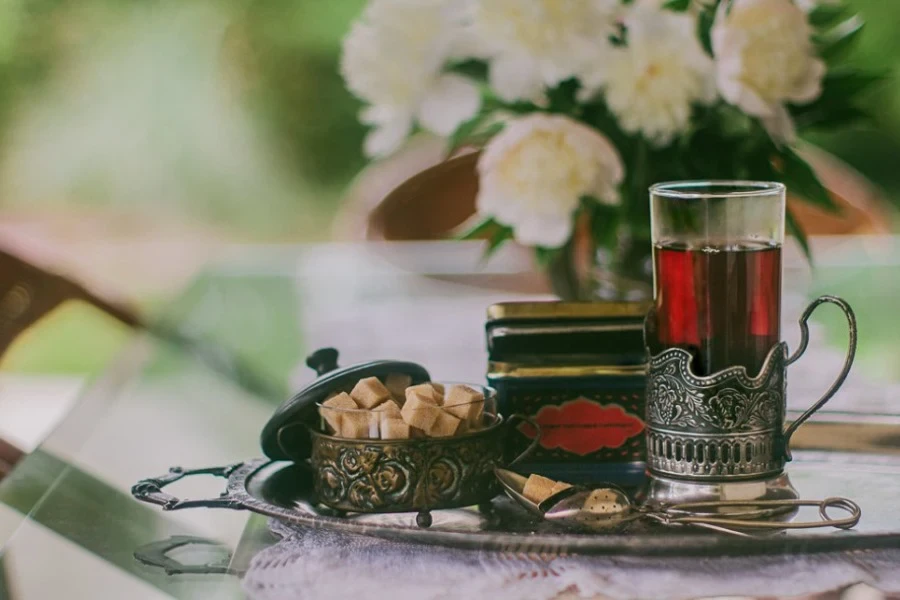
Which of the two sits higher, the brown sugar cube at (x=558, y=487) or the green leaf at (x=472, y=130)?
the green leaf at (x=472, y=130)

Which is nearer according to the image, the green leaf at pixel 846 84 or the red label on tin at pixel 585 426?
the red label on tin at pixel 585 426

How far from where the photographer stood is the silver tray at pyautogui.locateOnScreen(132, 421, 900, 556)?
655 millimetres

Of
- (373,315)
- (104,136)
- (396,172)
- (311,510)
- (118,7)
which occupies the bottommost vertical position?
(311,510)

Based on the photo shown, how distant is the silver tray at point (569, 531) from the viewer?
66 cm

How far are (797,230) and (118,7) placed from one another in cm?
311

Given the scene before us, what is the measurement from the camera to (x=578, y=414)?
806mm

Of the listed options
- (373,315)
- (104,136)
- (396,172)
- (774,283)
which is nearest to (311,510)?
(774,283)

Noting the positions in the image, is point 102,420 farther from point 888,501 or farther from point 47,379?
point 47,379

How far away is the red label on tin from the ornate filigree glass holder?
45 millimetres

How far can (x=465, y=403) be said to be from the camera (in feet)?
2.39

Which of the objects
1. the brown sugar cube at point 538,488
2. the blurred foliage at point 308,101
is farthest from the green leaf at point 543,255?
the blurred foliage at point 308,101

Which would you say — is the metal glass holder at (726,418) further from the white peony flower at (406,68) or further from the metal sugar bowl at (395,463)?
the white peony flower at (406,68)

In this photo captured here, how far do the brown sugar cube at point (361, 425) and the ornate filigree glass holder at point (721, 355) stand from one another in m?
0.18

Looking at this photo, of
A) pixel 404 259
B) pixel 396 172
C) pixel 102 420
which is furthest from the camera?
pixel 396 172
